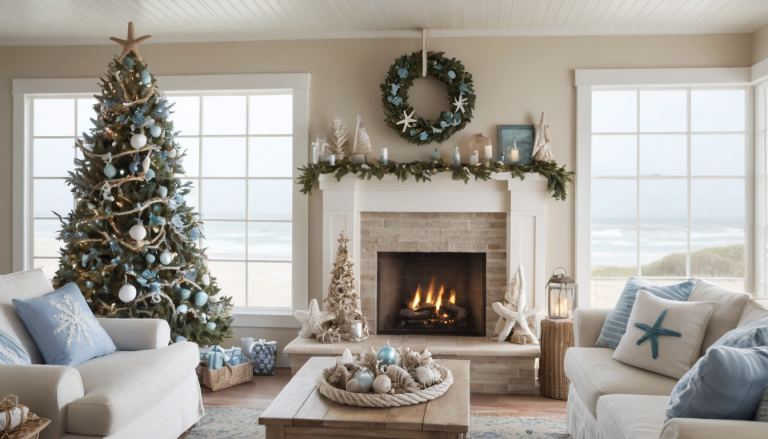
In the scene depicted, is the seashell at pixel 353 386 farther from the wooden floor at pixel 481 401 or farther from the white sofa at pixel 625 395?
the wooden floor at pixel 481 401

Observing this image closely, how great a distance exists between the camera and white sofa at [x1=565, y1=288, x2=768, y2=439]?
1851 mm

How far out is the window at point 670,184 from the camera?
459 centimetres

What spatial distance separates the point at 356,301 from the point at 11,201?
303 centimetres

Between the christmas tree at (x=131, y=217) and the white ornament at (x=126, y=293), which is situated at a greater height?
the christmas tree at (x=131, y=217)

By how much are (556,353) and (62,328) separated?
299 cm

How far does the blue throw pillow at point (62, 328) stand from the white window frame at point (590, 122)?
3341mm

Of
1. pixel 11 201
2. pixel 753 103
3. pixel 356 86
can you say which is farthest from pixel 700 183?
pixel 11 201

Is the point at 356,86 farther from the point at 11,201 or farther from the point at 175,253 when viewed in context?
the point at 11,201

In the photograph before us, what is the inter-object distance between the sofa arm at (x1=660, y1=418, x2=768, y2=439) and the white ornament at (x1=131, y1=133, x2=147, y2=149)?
339cm

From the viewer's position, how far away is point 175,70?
4.88 metres

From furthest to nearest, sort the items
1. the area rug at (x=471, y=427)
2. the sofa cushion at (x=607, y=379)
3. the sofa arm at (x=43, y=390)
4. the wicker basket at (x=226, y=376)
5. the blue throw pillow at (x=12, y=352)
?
the wicker basket at (x=226, y=376), the area rug at (x=471, y=427), the sofa cushion at (x=607, y=379), the blue throw pillow at (x=12, y=352), the sofa arm at (x=43, y=390)

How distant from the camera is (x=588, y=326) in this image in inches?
138

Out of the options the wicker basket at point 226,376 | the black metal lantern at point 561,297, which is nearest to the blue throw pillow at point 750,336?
the black metal lantern at point 561,297

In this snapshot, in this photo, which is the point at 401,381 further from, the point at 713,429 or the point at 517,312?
Result: the point at 517,312
